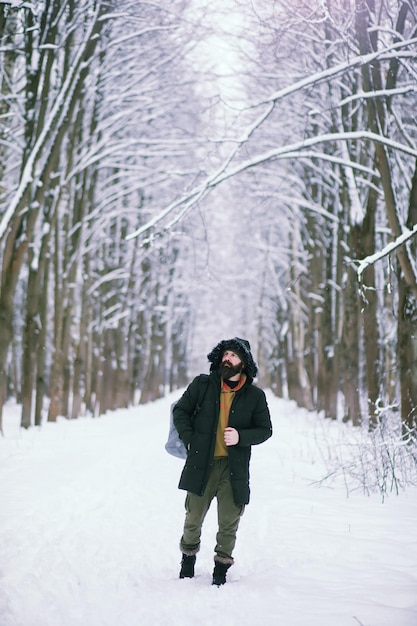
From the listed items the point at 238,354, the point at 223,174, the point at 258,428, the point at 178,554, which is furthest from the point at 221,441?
the point at 223,174

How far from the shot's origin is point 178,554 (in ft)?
16.4

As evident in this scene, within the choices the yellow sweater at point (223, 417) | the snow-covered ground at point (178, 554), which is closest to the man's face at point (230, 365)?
the yellow sweater at point (223, 417)

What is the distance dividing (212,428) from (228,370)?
0.41 m

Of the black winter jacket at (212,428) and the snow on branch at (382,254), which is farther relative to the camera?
the snow on branch at (382,254)

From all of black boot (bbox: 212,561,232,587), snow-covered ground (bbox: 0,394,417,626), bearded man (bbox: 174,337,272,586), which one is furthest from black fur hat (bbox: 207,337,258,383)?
snow-covered ground (bbox: 0,394,417,626)

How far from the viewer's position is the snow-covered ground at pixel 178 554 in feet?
11.9

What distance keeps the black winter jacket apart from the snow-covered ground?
700mm

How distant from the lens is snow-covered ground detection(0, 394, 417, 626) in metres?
3.64

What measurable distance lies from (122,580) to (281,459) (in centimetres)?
573

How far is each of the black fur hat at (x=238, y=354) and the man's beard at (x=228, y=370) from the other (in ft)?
0.23

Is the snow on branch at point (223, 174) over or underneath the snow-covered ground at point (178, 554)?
over

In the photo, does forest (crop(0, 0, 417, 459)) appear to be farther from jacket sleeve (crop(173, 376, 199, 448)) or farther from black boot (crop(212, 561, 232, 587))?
black boot (crop(212, 561, 232, 587))

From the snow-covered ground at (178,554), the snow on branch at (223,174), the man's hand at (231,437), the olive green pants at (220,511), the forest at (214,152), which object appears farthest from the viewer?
the forest at (214,152)

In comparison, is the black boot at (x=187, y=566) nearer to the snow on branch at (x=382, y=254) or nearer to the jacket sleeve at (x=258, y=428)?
the jacket sleeve at (x=258, y=428)
